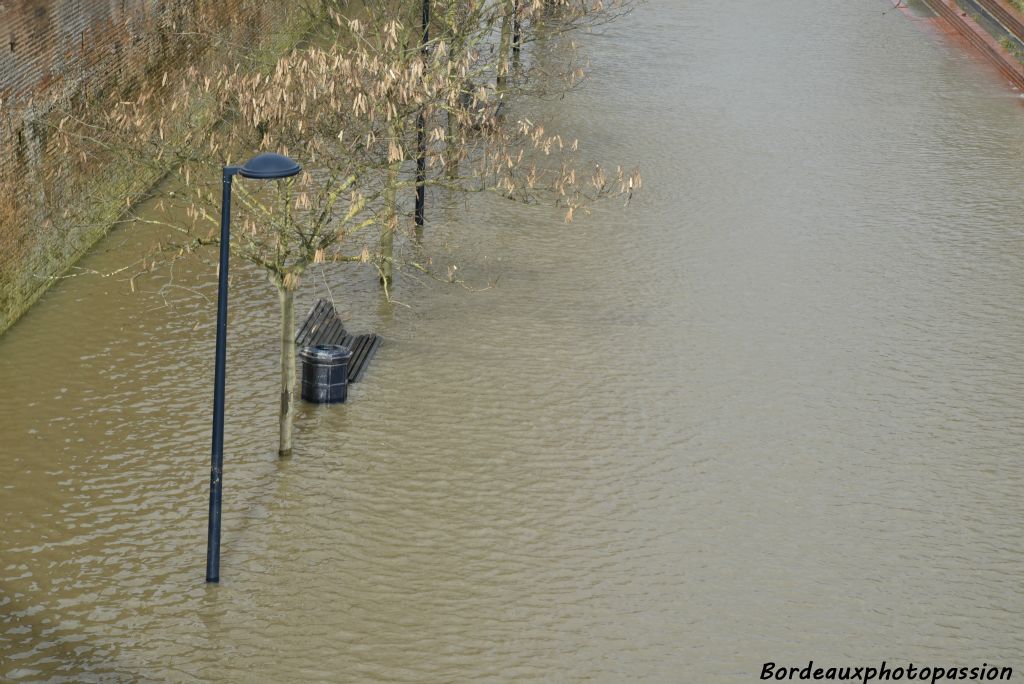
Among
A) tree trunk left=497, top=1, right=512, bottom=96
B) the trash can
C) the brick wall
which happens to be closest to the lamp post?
the trash can

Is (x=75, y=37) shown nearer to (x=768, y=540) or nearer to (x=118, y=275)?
(x=118, y=275)

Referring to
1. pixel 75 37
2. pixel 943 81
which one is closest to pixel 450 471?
pixel 75 37

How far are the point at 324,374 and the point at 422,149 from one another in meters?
A: 4.52

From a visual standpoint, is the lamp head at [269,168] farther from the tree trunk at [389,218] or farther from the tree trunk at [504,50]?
the tree trunk at [504,50]

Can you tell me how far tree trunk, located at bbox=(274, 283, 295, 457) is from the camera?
15109 millimetres

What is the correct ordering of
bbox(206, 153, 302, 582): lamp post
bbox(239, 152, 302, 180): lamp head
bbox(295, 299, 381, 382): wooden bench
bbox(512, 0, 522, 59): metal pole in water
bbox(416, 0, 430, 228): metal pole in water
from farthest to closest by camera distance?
bbox(512, 0, 522, 59): metal pole in water < bbox(416, 0, 430, 228): metal pole in water < bbox(295, 299, 381, 382): wooden bench < bbox(206, 153, 302, 582): lamp post < bbox(239, 152, 302, 180): lamp head

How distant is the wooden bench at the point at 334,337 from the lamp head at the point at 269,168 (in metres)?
5.07

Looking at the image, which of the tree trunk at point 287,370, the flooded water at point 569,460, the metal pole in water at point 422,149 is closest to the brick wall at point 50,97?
the flooded water at point 569,460

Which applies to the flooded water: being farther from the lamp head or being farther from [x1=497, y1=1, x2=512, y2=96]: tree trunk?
the lamp head

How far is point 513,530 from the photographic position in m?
14.2

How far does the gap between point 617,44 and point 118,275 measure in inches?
690

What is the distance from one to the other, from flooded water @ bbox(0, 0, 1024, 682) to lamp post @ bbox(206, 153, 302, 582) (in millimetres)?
436

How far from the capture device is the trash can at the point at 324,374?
54.1 ft

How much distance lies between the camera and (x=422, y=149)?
1989cm
